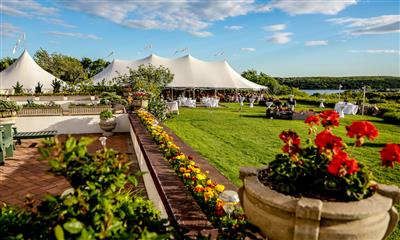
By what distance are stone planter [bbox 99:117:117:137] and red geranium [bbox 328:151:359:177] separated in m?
8.99

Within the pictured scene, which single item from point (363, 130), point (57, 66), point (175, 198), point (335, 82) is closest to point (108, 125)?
point (175, 198)

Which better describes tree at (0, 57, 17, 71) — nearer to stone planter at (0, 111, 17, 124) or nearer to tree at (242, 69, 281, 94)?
tree at (242, 69, 281, 94)

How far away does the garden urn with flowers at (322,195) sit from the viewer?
1.46 metres

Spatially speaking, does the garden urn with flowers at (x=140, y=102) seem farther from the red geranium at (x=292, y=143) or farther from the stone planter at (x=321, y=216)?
the stone planter at (x=321, y=216)

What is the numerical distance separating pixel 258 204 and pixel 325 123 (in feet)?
2.71

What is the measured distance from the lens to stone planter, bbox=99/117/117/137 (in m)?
9.73

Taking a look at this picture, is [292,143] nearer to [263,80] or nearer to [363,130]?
[363,130]

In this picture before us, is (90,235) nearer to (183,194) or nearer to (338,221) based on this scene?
(338,221)

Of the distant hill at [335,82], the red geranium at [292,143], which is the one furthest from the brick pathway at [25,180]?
the distant hill at [335,82]

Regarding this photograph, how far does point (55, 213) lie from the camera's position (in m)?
1.33

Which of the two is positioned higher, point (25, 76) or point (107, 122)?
point (25, 76)

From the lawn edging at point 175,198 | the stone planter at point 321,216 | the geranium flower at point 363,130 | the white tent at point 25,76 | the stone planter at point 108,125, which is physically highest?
the white tent at point 25,76

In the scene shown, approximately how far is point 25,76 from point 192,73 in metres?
15.2

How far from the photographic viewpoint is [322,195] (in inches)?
67.7
